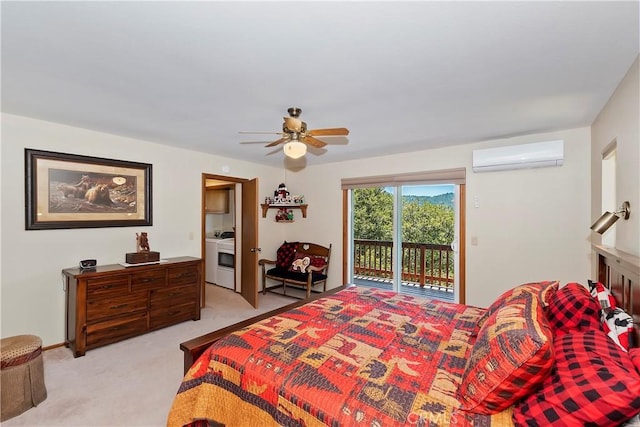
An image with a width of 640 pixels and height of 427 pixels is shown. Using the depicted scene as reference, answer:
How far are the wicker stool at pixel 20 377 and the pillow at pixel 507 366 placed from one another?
117 inches

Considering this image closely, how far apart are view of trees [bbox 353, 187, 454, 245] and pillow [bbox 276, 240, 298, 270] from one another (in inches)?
46.7

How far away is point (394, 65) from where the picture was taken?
1779mm

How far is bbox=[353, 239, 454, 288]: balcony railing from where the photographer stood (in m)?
4.73

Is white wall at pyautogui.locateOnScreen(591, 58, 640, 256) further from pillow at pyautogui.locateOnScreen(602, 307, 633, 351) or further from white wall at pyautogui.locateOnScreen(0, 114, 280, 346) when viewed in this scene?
white wall at pyautogui.locateOnScreen(0, 114, 280, 346)

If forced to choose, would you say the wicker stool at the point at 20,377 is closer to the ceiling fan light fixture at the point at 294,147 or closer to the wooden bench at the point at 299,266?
the ceiling fan light fixture at the point at 294,147

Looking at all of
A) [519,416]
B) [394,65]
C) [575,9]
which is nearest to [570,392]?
[519,416]

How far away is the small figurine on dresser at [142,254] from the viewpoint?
132 inches

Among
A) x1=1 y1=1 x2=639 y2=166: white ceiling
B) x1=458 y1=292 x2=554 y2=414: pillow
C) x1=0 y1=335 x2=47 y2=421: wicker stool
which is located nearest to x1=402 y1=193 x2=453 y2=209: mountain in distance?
x1=1 y1=1 x2=639 y2=166: white ceiling

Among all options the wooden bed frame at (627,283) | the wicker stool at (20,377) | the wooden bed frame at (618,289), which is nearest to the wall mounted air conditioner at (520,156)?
the wooden bed frame at (618,289)

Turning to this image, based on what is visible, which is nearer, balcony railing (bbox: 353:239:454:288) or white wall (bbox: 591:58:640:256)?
white wall (bbox: 591:58:640:256)

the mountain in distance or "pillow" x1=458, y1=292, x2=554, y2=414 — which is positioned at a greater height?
the mountain in distance

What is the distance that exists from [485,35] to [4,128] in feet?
13.5

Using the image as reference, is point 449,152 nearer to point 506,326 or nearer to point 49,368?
point 506,326

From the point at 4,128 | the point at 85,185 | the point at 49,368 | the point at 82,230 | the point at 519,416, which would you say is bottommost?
the point at 49,368
